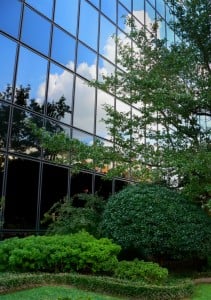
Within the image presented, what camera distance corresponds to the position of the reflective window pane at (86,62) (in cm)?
1886

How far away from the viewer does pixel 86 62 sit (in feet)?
63.2

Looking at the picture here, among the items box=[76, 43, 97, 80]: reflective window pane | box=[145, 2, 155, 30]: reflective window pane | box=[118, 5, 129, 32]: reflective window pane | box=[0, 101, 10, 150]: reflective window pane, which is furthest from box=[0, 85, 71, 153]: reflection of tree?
box=[145, 2, 155, 30]: reflective window pane

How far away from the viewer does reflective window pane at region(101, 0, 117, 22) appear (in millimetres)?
21169

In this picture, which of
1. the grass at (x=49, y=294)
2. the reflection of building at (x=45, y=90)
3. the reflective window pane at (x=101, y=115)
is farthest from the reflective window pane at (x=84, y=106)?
the grass at (x=49, y=294)

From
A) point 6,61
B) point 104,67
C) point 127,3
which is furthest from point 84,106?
point 127,3

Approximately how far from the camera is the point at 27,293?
8.32 m

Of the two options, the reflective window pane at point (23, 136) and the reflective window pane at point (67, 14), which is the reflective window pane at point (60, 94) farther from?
the reflective window pane at point (67, 14)

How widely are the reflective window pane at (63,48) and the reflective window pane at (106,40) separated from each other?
2548 mm

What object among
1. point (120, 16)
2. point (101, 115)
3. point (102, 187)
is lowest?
point (102, 187)

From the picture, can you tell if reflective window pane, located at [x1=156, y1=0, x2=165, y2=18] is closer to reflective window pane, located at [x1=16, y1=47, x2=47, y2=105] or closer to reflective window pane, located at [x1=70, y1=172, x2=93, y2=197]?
reflective window pane, located at [x1=16, y1=47, x2=47, y2=105]

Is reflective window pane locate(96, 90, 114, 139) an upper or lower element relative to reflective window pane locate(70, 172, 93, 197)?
upper

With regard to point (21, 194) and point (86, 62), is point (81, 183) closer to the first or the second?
point (21, 194)

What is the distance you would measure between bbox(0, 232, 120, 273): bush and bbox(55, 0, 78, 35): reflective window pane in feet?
35.2

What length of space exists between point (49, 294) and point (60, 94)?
10.5 metres
